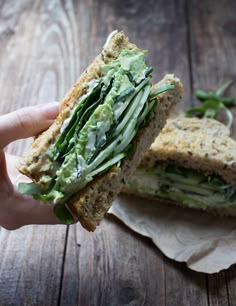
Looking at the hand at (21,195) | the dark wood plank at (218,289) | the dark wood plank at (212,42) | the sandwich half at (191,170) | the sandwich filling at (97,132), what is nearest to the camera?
the sandwich filling at (97,132)

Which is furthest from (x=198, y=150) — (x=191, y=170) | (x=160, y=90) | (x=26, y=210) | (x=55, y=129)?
(x=26, y=210)

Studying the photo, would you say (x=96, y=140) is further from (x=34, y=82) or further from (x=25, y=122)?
(x=34, y=82)

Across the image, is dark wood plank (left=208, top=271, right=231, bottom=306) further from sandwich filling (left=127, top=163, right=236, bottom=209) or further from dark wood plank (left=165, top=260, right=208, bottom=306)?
sandwich filling (left=127, top=163, right=236, bottom=209)

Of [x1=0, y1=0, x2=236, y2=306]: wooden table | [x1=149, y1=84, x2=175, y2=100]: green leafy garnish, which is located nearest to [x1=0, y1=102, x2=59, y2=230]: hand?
[x1=0, y1=0, x2=236, y2=306]: wooden table

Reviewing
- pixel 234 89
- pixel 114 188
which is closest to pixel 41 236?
pixel 114 188

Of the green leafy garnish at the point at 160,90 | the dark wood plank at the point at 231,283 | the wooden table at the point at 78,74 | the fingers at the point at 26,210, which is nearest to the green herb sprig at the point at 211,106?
the wooden table at the point at 78,74

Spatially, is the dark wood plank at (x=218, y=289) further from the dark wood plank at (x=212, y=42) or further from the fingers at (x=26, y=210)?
the dark wood plank at (x=212, y=42)
